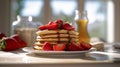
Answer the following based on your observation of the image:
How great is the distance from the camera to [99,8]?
162 inches

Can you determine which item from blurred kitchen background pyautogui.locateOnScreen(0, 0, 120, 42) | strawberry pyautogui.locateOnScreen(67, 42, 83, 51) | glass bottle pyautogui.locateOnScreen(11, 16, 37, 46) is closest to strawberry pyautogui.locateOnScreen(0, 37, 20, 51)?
glass bottle pyautogui.locateOnScreen(11, 16, 37, 46)

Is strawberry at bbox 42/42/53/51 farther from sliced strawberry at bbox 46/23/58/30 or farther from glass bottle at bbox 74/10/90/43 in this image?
glass bottle at bbox 74/10/90/43

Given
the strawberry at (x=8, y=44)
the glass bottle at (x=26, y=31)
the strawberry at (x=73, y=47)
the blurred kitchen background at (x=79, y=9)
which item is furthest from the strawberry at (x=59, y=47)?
the blurred kitchen background at (x=79, y=9)

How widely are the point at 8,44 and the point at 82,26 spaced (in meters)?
0.39

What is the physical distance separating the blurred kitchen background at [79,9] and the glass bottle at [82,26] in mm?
2736

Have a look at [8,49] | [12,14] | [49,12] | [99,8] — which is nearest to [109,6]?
[99,8]

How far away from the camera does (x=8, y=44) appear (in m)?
1.00

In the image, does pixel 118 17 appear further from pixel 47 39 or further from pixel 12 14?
pixel 47 39

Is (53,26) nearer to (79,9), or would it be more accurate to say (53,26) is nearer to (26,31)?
(26,31)

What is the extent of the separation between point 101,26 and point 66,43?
3.40m

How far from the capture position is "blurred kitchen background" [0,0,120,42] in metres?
3.98

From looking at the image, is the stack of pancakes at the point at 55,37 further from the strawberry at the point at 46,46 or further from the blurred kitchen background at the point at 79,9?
the blurred kitchen background at the point at 79,9

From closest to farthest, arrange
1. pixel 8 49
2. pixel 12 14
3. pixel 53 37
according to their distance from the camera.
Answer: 1. pixel 53 37
2. pixel 8 49
3. pixel 12 14

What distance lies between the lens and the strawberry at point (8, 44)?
39.4 inches
